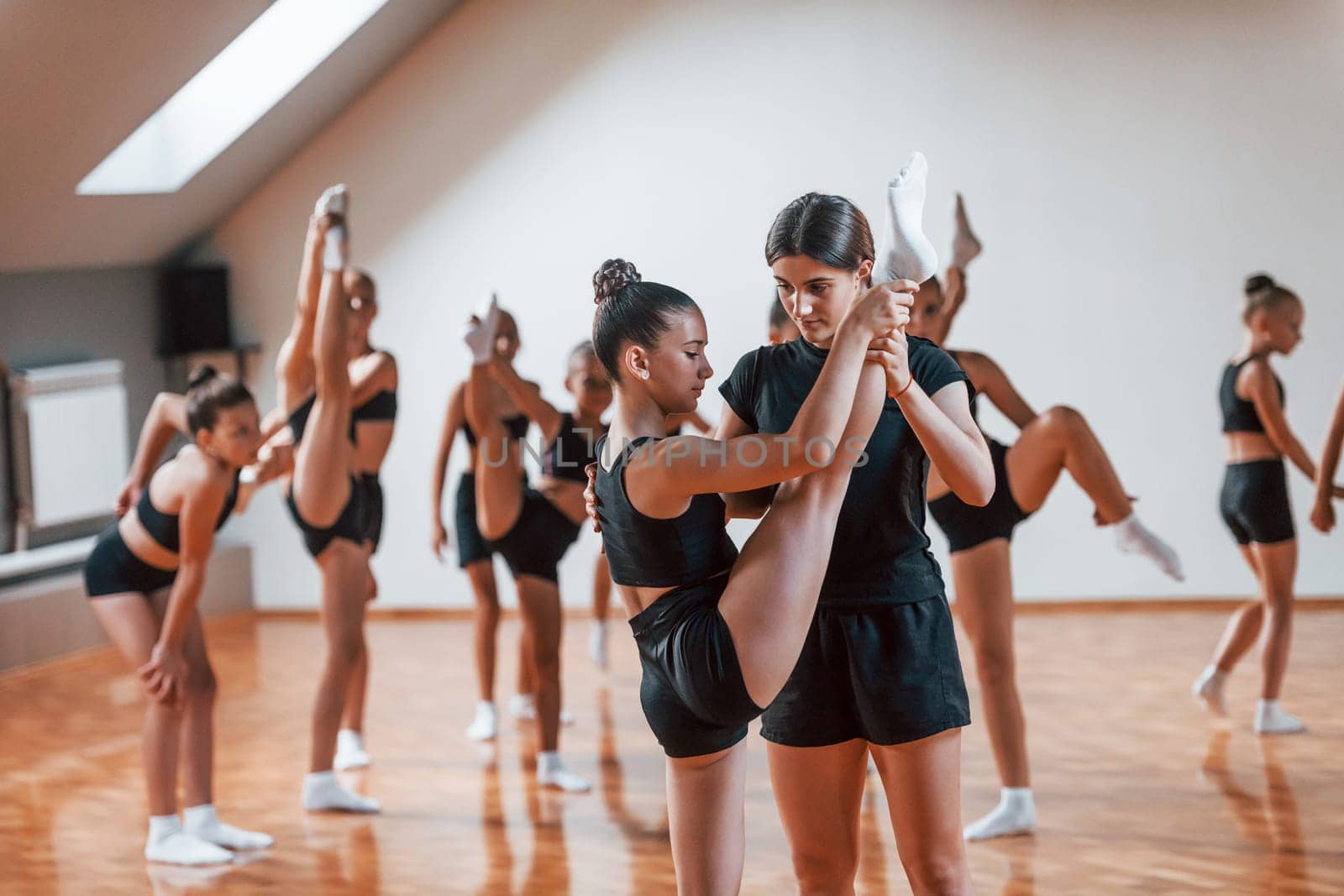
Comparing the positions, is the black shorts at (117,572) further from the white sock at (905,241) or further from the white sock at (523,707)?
the white sock at (905,241)

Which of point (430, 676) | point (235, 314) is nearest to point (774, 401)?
point (430, 676)

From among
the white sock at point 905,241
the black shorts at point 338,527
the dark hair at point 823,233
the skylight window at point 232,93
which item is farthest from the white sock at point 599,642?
the white sock at point 905,241

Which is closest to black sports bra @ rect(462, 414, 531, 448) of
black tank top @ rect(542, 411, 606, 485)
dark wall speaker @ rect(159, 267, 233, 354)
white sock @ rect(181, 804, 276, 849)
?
Result: black tank top @ rect(542, 411, 606, 485)

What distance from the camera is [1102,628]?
6.37 m

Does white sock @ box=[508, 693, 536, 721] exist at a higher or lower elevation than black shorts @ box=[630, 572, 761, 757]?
lower

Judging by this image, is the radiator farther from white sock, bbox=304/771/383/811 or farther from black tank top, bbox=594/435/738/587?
black tank top, bbox=594/435/738/587

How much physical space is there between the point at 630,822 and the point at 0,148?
354 centimetres

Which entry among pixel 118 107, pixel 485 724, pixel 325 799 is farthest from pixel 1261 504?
pixel 118 107

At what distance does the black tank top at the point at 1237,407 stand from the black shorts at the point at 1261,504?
12 cm

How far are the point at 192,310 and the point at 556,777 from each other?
3942 mm

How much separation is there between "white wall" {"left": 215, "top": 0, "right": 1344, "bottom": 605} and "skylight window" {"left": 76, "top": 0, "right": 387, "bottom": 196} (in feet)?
2.09

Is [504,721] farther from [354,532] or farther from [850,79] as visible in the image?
[850,79]

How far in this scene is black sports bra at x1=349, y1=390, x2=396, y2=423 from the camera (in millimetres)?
4844

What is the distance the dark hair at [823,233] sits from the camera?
6.69 feet
